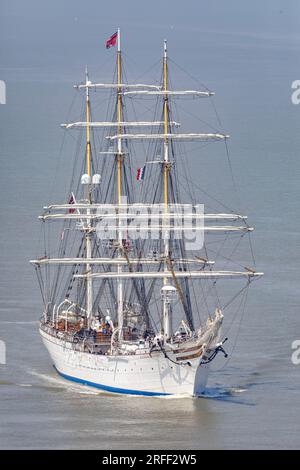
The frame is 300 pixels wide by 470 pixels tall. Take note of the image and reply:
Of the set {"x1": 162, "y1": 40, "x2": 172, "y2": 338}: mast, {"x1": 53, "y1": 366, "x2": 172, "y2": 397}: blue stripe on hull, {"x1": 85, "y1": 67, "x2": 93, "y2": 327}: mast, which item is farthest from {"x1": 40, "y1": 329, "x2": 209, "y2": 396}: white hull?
{"x1": 85, "y1": 67, "x2": 93, "y2": 327}: mast

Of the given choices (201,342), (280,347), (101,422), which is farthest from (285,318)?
(101,422)

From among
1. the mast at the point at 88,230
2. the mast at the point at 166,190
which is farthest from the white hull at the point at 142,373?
the mast at the point at 88,230

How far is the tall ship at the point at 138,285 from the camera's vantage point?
80250 mm

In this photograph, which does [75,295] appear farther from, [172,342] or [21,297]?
[172,342]

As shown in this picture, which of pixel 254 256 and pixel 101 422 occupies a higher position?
pixel 254 256

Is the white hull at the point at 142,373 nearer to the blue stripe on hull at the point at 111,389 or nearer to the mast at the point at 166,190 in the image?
the blue stripe on hull at the point at 111,389

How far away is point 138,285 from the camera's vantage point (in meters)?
88.2

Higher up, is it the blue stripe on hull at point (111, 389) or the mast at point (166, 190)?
the mast at point (166, 190)

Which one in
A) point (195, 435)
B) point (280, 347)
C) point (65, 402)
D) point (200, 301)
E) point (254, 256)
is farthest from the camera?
point (254, 256)

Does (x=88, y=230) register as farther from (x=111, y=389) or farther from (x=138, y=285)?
(x=111, y=389)

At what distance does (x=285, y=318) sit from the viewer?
8750cm

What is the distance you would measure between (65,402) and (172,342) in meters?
4.67

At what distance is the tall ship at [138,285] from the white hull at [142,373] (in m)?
0.04

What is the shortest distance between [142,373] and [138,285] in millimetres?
8323
